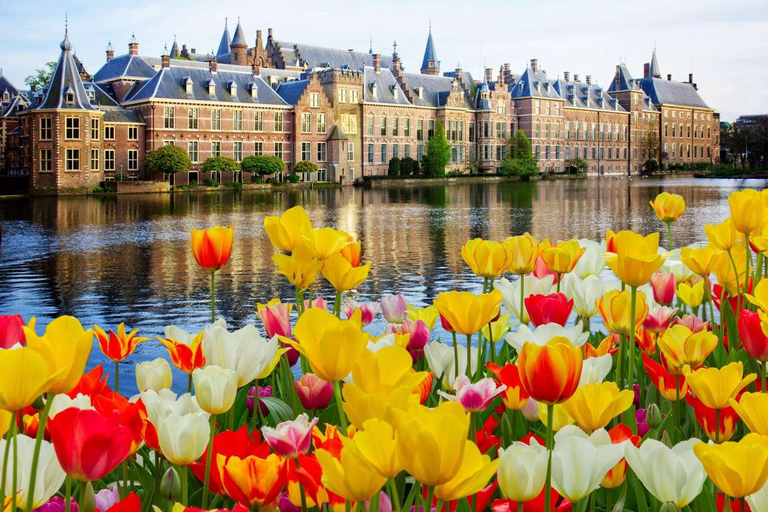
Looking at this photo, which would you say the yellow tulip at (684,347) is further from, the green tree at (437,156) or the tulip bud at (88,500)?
the green tree at (437,156)

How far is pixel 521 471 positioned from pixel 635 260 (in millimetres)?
1099

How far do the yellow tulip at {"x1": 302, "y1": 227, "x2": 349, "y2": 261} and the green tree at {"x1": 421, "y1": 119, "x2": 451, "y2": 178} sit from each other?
5943cm

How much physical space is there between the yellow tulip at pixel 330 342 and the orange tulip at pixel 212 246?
117 cm

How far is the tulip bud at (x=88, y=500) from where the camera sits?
1725 mm

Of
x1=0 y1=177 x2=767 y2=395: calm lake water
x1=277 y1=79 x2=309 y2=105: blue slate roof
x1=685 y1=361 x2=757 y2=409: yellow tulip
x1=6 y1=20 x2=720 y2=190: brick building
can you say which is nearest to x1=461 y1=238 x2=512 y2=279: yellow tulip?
x1=685 y1=361 x2=757 y2=409: yellow tulip

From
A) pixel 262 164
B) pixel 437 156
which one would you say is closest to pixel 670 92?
pixel 437 156

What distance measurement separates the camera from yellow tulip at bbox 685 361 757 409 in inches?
76.5

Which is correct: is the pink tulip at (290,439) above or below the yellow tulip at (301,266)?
below

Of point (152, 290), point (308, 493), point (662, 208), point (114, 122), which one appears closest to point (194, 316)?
point (152, 290)

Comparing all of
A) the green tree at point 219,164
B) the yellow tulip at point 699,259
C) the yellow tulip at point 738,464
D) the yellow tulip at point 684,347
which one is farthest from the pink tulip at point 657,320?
the green tree at point 219,164

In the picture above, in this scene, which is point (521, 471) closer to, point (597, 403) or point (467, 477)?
point (467, 477)

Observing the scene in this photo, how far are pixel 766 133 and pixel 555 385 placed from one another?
96574mm

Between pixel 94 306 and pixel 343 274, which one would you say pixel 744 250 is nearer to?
pixel 343 274

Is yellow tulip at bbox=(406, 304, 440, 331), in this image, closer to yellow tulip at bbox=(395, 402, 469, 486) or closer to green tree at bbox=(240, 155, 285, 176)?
yellow tulip at bbox=(395, 402, 469, 486)
